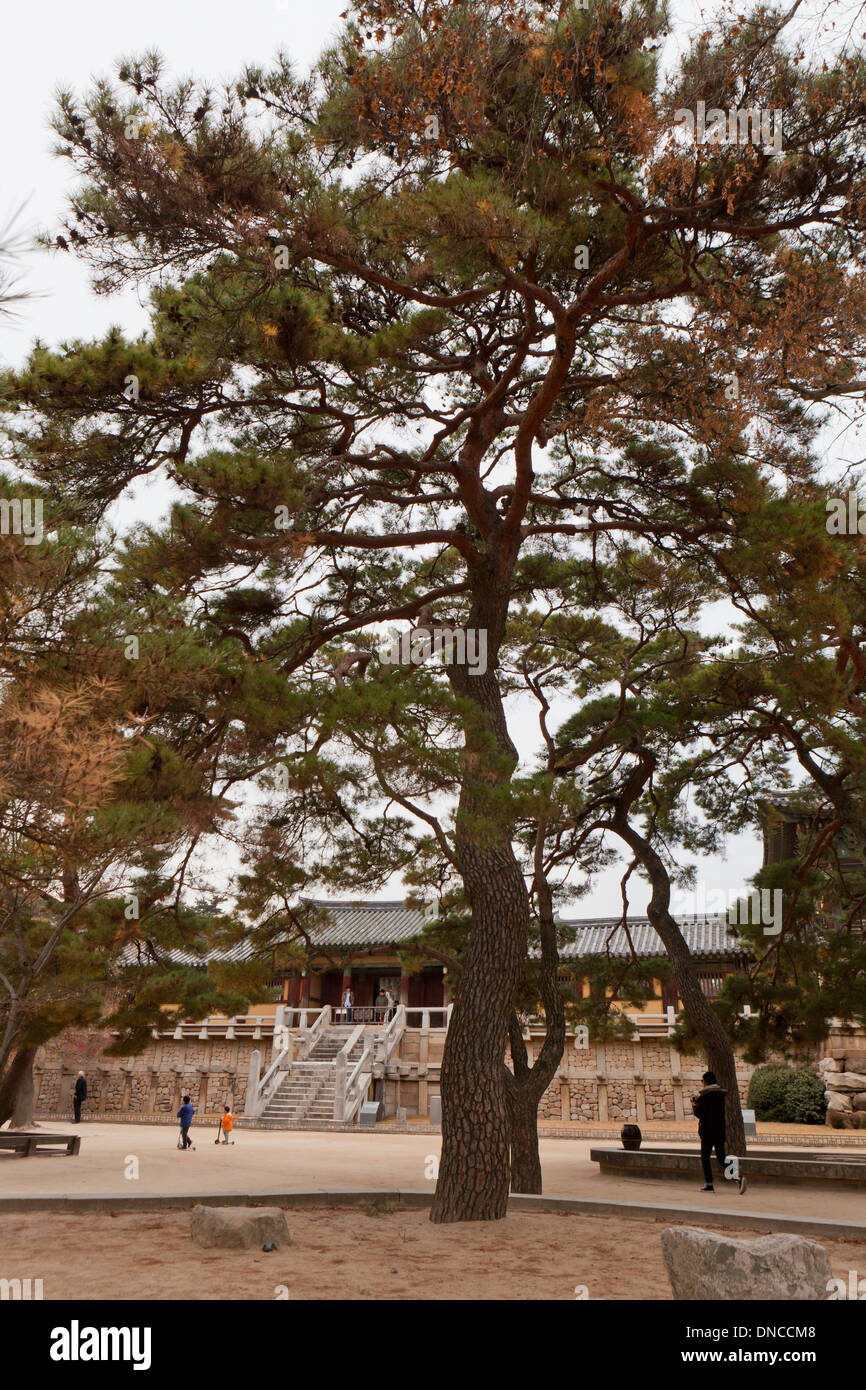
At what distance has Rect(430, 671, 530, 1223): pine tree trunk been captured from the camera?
22.0 ft

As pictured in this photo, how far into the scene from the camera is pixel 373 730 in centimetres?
625

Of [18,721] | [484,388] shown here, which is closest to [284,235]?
[484,388]

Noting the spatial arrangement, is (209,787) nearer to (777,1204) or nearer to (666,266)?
(666,266)

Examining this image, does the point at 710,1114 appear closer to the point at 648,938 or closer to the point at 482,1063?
the point at 482,1063

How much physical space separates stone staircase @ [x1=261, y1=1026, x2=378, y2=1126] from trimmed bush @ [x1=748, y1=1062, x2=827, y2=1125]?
977cm

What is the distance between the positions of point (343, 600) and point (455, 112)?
5130 millimetres

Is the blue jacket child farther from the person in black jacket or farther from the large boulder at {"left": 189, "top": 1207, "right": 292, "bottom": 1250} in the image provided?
the large boulder at {"left": 189, "top": 1207, "right": 292, "bottom": 1250}

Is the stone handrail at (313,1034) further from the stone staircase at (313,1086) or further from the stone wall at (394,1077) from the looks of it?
the stone wall at (394,1077)

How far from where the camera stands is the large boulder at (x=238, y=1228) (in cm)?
609

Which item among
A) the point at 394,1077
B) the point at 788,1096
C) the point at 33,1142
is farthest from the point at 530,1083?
the point at 394,1077

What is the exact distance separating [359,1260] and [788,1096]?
19.0m

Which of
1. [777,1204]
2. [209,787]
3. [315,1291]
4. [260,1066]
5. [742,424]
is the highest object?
[742,424]

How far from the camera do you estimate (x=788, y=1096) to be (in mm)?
21844

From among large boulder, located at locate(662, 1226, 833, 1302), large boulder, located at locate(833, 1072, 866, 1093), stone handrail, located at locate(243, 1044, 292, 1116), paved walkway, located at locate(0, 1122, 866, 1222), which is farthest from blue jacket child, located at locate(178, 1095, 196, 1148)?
large boulder, located at locate(662, 1226, 833, 1302)
